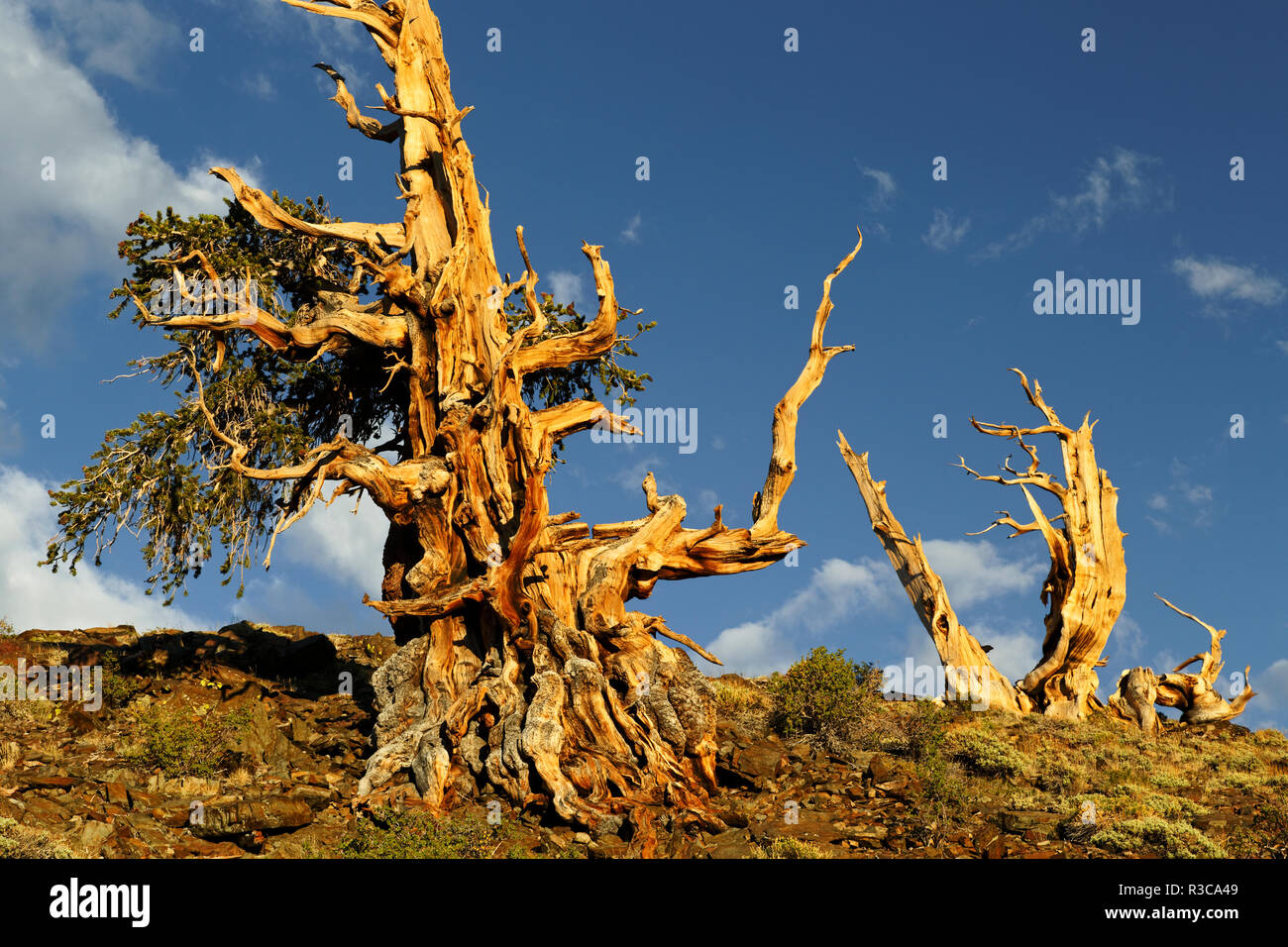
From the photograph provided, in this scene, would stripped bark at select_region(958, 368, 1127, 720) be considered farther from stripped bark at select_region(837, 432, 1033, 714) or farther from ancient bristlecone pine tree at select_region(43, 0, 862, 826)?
ancient bristlecone pine tree at select_region(43, 0, 862, 826)

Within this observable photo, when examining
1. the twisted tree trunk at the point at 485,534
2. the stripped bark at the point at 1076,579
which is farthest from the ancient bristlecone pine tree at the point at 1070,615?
the twisted tree trunk at the point at 485,534

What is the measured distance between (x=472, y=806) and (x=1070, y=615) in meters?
13.8

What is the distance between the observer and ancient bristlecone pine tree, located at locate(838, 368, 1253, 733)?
71.6 feet

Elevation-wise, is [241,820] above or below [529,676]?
below

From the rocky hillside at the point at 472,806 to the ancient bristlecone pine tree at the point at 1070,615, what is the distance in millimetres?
2290

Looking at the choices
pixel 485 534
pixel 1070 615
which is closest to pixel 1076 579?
pixel 1070 615

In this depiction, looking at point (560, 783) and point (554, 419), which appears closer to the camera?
point (560, 783)

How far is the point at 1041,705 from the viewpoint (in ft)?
73.0

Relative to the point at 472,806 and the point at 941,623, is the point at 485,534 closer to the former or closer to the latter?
the point at 472,806

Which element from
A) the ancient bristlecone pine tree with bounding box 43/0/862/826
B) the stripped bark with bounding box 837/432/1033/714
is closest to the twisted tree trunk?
the ancient bristlecone pine tree with bounding box 43/0/862/826

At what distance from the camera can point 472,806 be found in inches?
509
